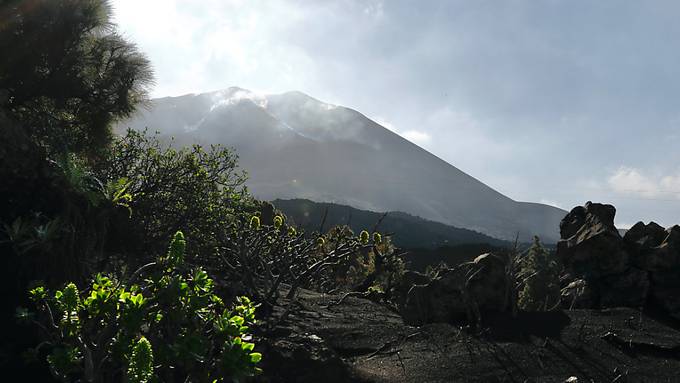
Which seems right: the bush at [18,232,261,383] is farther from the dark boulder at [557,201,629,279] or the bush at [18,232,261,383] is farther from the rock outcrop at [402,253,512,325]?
the dark boulder at [557,201,629,279]

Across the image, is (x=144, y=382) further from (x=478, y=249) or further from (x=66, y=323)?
(x=478, y=249)

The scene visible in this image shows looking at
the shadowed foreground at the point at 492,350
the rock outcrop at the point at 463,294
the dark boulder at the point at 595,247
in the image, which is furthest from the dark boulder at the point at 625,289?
the rock outcrop at the point at 463,294

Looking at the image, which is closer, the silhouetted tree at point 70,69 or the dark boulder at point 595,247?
the silhouetted tree at point 70,69

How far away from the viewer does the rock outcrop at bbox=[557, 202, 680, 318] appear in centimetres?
955

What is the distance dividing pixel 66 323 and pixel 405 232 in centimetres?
12357

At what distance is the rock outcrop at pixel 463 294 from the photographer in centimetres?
913

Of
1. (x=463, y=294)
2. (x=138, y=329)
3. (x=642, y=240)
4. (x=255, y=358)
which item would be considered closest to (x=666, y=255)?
(x=642, y=240)

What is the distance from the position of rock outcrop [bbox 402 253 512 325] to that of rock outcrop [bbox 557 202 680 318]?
7.33 ft

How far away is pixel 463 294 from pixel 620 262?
166 inches

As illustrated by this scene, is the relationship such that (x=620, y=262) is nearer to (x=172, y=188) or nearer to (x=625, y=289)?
(x=625, y=289)

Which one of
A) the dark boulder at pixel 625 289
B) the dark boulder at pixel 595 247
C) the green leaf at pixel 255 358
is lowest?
the green leaf at pixel 255 358

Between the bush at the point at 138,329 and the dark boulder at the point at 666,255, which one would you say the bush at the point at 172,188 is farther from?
the dark boulder at the point at 666,255

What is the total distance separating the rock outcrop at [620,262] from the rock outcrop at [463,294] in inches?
88.0

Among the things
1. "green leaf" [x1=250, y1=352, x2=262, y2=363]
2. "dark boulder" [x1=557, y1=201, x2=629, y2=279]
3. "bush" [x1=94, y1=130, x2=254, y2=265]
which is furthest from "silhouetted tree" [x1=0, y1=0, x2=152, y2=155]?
"dark boulder" [x1=557, y1=201, x2=629, y2=279]
